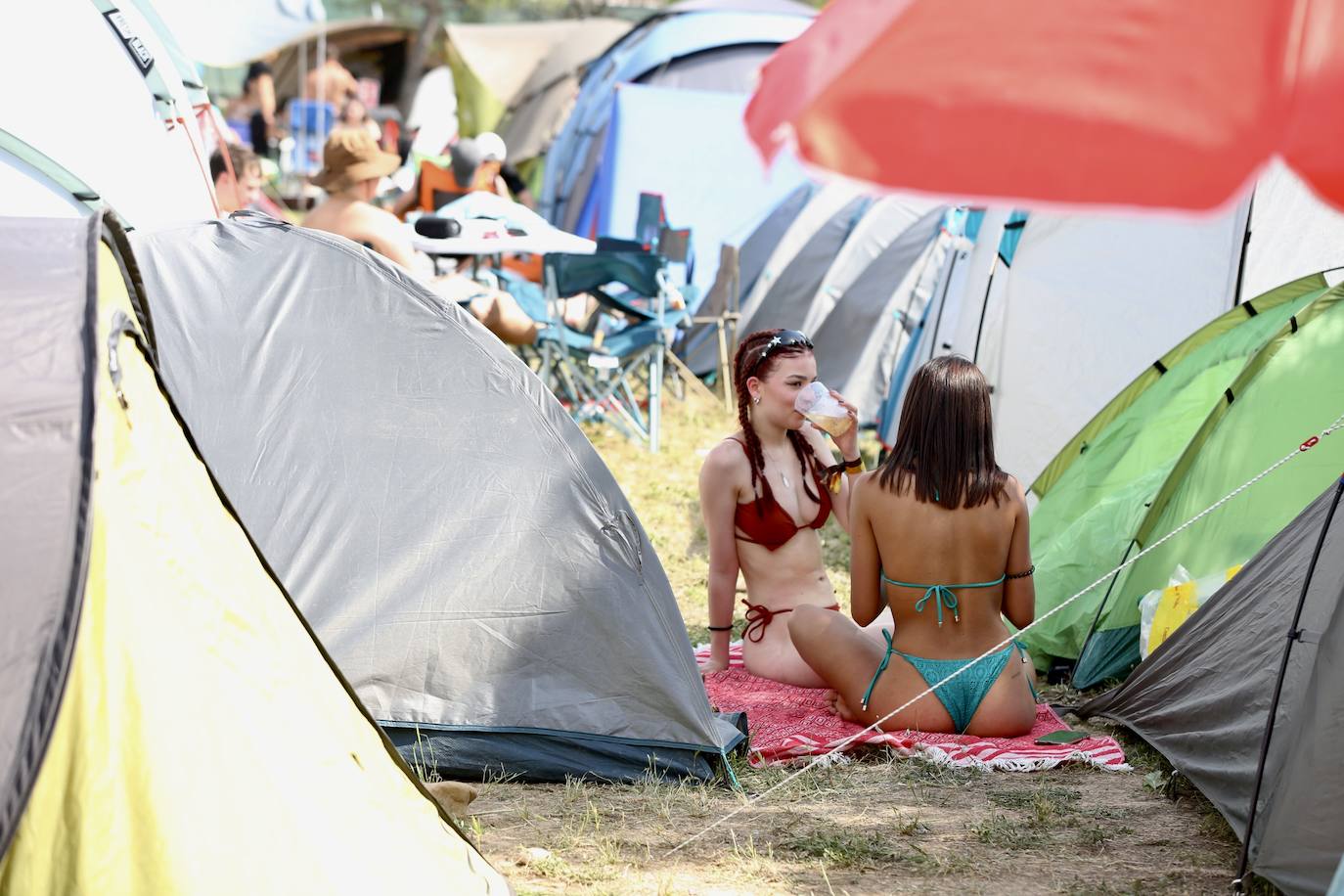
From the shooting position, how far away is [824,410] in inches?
163

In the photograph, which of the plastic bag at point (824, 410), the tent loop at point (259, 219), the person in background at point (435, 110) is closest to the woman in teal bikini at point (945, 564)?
the plastic bag at point (824, 410)

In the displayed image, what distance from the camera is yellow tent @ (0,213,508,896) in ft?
6.71

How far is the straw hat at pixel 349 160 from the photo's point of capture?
572 centimetres

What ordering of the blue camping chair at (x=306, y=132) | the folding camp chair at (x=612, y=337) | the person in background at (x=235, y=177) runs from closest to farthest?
1. the person in background at (x=235, y=177)
2. the folding camp chair at (x=612, y=337)
3. the blue camping chair at (x=306, y=132)

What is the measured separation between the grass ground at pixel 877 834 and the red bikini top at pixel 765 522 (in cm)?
80

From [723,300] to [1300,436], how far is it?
558cm

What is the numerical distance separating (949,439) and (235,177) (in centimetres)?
442

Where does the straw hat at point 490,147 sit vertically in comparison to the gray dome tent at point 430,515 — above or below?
above

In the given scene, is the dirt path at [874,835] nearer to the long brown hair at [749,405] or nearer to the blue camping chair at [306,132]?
the long brown hair at [749,405]

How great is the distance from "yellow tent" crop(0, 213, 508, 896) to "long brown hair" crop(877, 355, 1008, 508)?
1716 millimetres

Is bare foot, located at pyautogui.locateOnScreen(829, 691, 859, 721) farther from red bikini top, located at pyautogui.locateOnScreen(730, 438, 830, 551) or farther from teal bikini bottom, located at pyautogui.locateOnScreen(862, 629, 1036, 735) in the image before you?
red bikini top, located at pyautogui.locateOnScreen(730, 438, 830, 551)

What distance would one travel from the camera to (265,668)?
243cm

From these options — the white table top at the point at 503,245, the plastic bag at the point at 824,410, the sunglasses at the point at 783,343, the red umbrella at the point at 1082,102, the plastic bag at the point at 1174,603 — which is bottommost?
the plastic bag at the point at 1174,603

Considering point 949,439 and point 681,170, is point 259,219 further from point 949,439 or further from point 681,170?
point 681,170
